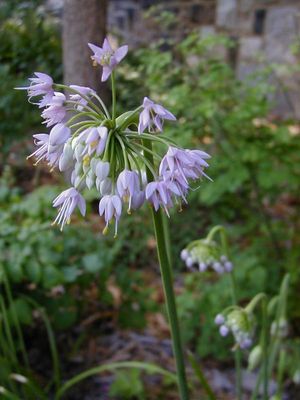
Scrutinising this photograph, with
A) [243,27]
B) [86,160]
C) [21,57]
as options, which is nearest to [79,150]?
[86,160]

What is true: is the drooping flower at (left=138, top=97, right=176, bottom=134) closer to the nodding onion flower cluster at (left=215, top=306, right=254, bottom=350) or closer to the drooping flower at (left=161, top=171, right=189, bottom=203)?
the drooping flower at (left=161, top=171, right=189, bottom=203)

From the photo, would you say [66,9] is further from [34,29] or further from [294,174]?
[294,174]

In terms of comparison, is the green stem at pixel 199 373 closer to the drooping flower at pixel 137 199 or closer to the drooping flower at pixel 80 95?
the drooping flower at pixel 137 199

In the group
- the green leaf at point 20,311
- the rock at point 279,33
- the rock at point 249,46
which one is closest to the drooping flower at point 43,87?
the green leaf at point 20,311

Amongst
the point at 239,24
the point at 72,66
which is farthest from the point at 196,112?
the point at 239,24

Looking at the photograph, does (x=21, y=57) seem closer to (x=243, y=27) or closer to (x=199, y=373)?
(x=243, y=27)

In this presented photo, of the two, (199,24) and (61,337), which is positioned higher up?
(199,24)

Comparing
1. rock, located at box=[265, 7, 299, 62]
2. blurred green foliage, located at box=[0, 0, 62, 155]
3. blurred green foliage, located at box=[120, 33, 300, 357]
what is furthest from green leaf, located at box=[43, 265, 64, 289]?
rock, located at box=[265, 7, 299, 62]
